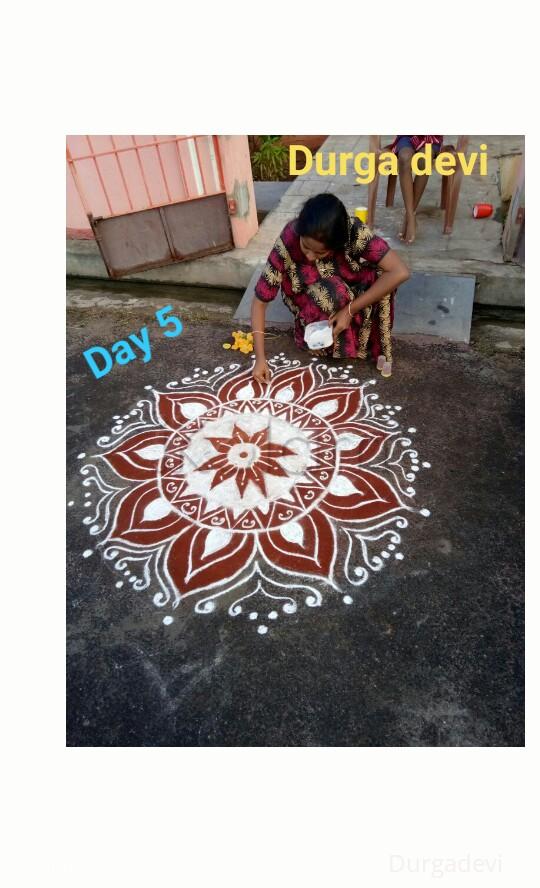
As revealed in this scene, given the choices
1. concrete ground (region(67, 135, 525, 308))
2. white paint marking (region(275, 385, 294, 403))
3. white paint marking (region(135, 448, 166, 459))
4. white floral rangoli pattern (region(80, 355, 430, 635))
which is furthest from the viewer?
concrete ground (region(67, 135, 525, 308))

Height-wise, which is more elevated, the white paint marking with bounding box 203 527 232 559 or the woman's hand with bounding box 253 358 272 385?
the woman's hand with bounding box 253 358 272 385

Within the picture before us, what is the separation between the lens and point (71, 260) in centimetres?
475

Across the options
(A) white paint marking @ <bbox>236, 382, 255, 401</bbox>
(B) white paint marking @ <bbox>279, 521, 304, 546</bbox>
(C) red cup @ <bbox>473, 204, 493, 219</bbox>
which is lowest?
(B) white paint marking @ <bbox>279, 521, 304, 546</bbox>

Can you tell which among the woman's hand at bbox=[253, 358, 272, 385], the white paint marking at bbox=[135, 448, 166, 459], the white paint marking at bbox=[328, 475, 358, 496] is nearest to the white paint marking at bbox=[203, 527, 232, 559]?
the white paint marking at bbox=[328, 475, 358, 496]

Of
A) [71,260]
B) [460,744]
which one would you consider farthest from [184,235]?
[460,744]

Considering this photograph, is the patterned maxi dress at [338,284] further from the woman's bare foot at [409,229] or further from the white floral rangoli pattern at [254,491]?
the woman's bare foot at [409,229]

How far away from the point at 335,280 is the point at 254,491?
4.46 feet

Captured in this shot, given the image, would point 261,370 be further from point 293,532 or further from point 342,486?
point 293,532

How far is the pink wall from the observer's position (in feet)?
13.4

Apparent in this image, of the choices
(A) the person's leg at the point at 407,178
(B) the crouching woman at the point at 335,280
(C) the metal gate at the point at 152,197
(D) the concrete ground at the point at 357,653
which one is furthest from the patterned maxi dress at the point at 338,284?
(C) the metal gate at the point at 152,197

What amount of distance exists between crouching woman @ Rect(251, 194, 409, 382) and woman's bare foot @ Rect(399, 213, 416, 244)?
142 centimetres

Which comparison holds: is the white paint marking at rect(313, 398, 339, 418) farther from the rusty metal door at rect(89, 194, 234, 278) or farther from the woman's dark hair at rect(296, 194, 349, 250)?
the rusty metal door at rect(89, 194, 234, 278)

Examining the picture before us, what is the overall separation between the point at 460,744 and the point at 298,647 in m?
0.64

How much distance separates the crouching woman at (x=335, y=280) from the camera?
99.0 inches
